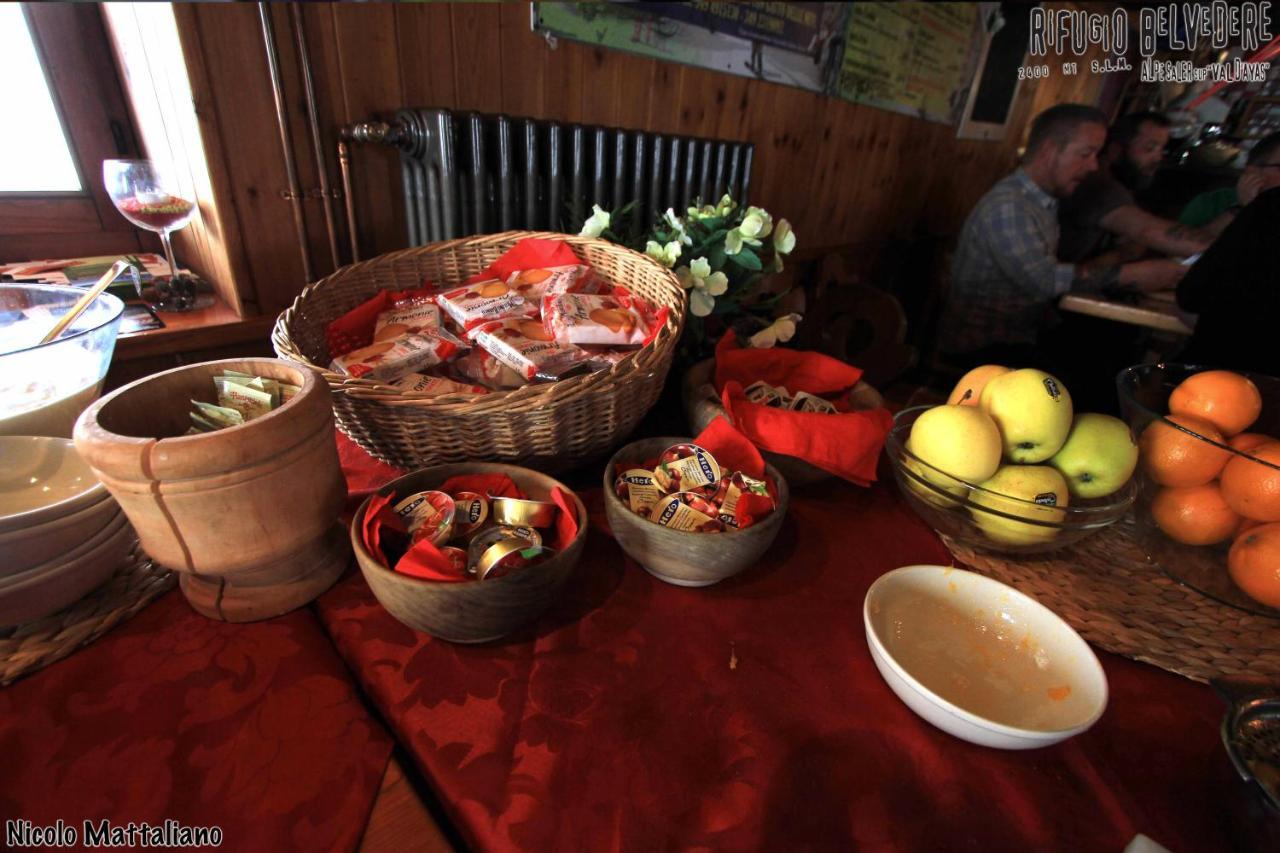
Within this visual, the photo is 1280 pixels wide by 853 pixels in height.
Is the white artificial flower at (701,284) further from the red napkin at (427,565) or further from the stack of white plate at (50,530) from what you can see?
the stack of white plate at (50,530)

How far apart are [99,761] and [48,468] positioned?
0.95ft

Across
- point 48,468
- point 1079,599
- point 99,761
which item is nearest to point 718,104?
point 1079,599

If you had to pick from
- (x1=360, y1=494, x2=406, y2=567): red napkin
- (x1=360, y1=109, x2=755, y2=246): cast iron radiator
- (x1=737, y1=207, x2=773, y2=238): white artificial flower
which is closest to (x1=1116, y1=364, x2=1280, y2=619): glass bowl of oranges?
(x1=737, y1=207, x2=773, y2=238): white artificial flower

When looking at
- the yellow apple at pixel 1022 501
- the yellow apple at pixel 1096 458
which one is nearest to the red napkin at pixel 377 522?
the yellow apple at pixel 1022 501

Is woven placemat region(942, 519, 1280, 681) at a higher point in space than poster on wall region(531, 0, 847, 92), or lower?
lower

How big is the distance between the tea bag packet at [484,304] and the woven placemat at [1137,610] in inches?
24.3

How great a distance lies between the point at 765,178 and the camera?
A: 2.16m

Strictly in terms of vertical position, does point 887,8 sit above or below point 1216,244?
above

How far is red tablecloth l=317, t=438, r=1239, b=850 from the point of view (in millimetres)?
388

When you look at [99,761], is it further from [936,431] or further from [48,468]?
[936,431]

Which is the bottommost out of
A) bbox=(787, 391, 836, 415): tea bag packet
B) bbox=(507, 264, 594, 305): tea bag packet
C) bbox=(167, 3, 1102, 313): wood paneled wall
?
bbox=(787, 391, 836, 415): tea bag packet

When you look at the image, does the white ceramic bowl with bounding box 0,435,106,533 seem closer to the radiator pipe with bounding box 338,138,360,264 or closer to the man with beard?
the radiator pipe with bounding box 338,138,360,264

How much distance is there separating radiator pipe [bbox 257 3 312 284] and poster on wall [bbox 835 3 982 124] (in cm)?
199

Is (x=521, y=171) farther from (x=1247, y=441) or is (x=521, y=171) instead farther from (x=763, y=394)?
(x=1247, y=441)
